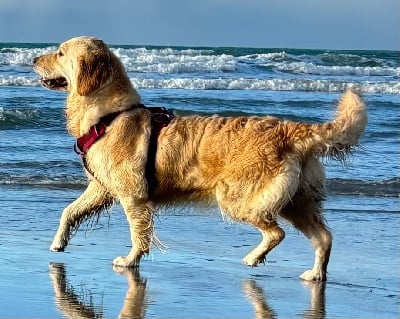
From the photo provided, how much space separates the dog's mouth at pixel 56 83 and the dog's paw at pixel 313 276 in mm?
2054

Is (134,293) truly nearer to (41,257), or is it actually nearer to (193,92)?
(41,257)

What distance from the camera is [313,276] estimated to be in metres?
5.78

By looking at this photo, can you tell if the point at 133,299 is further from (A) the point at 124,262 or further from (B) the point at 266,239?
(B) the point at 266,239

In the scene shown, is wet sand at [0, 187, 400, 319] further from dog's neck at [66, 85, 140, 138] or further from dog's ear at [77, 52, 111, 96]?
dog's ear at [77, 52, 111, 96]

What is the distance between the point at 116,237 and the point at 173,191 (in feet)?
3.55

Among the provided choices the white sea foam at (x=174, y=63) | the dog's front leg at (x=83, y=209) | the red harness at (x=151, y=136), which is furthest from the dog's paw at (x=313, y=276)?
the white sea foam at (x=174, y=63)

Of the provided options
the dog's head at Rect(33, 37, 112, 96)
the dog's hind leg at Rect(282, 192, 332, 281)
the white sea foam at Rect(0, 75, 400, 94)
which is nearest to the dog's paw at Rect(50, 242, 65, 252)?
the dog's head at Rect(33, 37, 112, 96)

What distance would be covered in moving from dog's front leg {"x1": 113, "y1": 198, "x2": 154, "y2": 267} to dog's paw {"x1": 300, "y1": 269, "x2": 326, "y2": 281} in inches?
40.3

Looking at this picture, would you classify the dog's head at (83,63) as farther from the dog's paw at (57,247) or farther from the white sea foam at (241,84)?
the white sea foam at (241,84)

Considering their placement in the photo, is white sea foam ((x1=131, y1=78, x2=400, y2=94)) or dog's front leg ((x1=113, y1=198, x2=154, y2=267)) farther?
white sea foam ((x1=131, y1=78, x2=400, y2=94))

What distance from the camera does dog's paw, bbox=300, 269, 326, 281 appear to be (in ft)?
18.9

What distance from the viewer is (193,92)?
67.3 ft

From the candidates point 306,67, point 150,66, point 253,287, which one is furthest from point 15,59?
point 253,287

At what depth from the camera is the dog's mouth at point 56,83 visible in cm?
637
